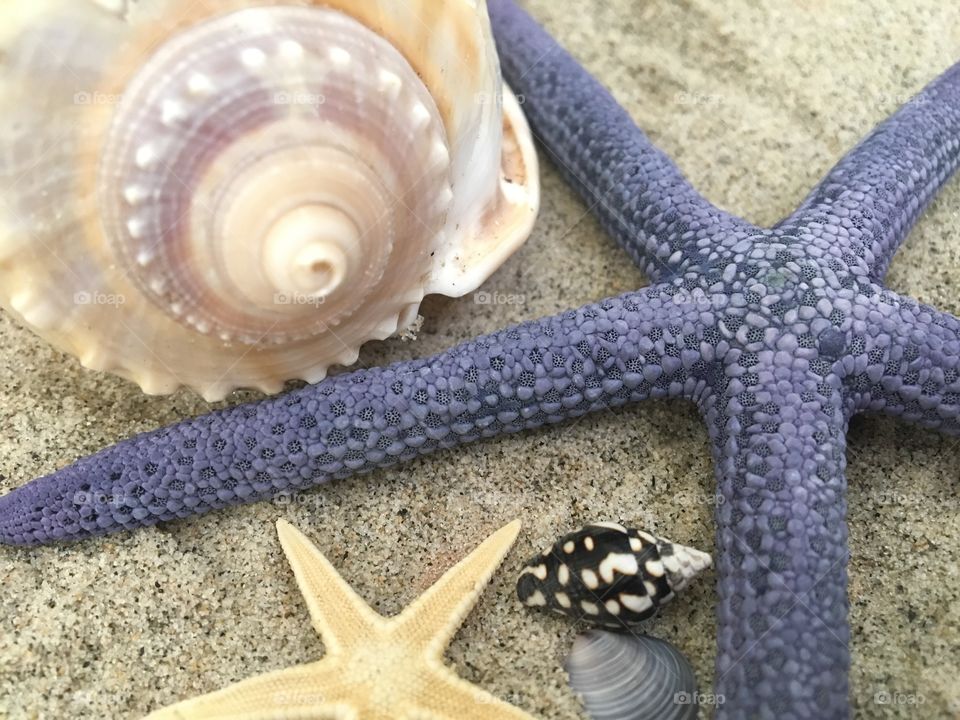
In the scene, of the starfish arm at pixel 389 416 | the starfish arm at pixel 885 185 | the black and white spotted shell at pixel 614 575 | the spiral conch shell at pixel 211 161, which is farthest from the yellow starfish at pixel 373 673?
the starfish arm at pixel 885 185

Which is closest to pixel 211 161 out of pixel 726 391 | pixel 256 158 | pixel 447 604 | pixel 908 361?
pixel 256 158

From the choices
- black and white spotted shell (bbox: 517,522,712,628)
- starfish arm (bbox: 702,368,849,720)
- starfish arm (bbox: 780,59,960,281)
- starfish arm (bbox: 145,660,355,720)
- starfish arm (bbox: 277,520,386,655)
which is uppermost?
starfish arm (bbox: 780,59,960,281)

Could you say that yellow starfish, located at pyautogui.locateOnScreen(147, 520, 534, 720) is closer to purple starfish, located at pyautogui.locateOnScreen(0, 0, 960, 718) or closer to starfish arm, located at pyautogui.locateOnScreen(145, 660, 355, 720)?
starfish arm, located at pyautogui.locateOnScreen(145, 660, 355, 720)

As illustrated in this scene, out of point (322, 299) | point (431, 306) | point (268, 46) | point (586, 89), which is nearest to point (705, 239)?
point (586, 89)

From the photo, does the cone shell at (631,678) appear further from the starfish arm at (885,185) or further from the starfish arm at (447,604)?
the starfish arm at (885,185)

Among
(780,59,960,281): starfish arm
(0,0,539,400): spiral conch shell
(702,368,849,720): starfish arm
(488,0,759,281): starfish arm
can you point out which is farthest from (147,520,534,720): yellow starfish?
(780,59,960,281): starfish arm

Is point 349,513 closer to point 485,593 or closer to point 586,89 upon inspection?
point 485,593
